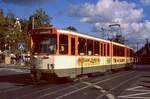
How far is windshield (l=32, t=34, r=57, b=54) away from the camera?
26266mm

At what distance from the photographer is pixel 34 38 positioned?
89.7 ft

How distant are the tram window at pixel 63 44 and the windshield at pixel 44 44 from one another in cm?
46

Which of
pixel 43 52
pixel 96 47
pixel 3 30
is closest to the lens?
pixel 43 52

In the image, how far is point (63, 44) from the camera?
26.7m

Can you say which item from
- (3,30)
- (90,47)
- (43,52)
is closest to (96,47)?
(90,47)

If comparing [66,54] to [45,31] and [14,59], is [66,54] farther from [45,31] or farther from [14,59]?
[14,59]

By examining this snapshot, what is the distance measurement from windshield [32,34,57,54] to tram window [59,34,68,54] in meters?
0.46

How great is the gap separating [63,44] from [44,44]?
1.13 metres

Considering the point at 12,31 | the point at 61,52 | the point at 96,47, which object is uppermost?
the point at 12,31

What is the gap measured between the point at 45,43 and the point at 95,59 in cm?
828

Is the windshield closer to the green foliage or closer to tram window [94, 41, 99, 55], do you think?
tram window [94, 41, 99, 55]

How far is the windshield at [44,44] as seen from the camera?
26266 mm

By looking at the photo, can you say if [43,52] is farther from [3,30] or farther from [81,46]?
[3,30]

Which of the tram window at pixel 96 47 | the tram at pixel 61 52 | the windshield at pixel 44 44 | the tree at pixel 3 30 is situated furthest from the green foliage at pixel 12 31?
the windshield at pixel 44 44
